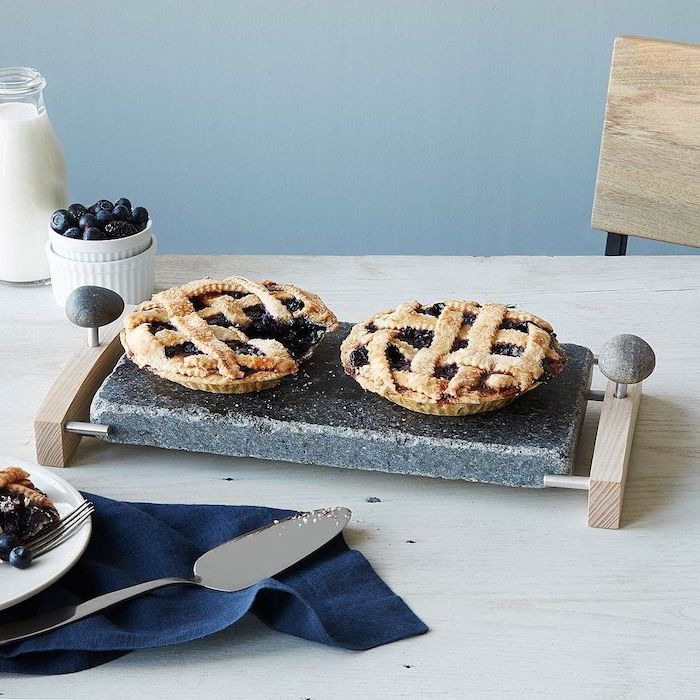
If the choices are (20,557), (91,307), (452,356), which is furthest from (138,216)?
(20,557)

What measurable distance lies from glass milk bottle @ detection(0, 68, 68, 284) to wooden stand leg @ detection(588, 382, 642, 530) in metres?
0.77

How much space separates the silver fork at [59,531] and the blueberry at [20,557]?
13 mm

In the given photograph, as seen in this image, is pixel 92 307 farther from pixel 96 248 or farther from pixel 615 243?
pixel 615 243

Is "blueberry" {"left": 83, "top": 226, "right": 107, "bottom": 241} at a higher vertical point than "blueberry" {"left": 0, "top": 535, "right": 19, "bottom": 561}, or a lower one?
higher

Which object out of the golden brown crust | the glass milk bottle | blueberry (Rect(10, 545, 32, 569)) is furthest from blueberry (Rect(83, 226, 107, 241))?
blueberry (Rect(10, 545, 32, 569))

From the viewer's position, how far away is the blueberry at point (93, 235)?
4.53 feet

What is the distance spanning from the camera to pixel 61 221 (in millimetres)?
1398

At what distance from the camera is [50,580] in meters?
0.87

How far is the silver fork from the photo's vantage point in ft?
2.98

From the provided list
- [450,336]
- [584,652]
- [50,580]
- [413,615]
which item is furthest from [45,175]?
[584,652]

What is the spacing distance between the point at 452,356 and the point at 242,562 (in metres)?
0.29

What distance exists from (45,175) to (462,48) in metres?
1.39

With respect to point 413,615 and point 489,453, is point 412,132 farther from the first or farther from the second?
point 413,615

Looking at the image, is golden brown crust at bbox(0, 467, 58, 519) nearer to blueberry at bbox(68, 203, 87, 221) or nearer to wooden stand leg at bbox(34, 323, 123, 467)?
wooden stand leg at bbox(34, 323, 123, 467)
